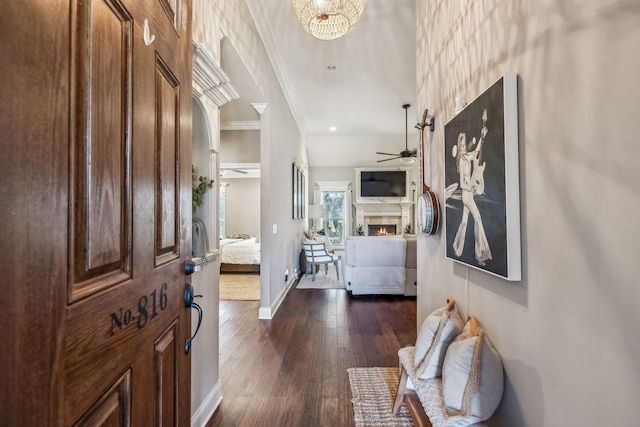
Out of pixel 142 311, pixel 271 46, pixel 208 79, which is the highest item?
pixel 271 46

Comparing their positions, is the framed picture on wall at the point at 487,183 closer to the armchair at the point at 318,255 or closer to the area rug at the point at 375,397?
the area rug at the point at 375,397

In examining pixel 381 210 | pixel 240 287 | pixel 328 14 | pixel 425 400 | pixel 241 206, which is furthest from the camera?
pixel 241 206

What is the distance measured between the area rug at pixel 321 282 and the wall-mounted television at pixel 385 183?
330cm

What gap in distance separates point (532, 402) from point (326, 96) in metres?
4.86

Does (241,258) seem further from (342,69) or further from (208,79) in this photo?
(208,79)

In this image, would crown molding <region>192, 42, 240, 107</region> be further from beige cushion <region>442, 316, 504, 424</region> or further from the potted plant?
beige cushion <region>442, 316, 504, 424</region>

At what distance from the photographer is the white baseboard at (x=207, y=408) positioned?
175 cm

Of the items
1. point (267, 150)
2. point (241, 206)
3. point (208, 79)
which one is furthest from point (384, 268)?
point (241, 206)

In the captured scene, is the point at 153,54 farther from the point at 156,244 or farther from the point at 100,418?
the point at 100,418

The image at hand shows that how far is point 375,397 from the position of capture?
2.05 m

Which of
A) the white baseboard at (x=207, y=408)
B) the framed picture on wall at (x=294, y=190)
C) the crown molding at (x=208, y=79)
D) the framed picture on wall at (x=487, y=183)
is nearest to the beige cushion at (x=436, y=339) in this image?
the framed picture on wall at (x=487, y=183)

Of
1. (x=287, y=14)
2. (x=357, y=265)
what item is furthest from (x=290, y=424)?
(x=287, y=14)

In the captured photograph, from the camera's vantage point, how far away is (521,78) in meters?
1.02

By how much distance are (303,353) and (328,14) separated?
2.64 meters
